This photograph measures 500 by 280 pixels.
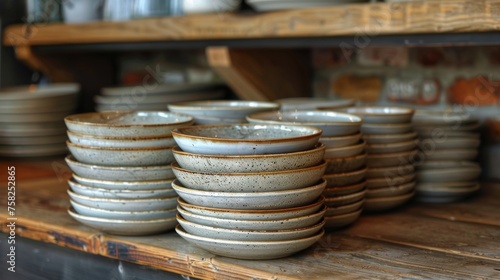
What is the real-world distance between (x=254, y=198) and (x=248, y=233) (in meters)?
0.06

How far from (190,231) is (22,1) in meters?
1.60

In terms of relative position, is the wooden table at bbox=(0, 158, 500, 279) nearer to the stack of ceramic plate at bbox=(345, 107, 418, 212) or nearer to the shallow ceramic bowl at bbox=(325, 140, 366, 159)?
the stack of ceramic plate at bbox=(345, 107, 418, 212)

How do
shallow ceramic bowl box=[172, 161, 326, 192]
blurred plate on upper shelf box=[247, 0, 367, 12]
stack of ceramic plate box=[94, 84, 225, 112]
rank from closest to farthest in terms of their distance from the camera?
shallow ceramic bowl box=[172, 161, 326, 192] → blurred plate on upper shelf box=[247, 0, 367, 12] → stack of ceramic plate box=[94, 84, 225, 112]

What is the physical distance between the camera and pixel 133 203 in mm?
1269

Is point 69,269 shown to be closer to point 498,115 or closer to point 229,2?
point 229,2

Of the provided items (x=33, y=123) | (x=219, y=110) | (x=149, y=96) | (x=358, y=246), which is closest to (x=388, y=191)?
(x=358, y=246)

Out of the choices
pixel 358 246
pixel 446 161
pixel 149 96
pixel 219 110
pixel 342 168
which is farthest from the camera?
pixel 149 96

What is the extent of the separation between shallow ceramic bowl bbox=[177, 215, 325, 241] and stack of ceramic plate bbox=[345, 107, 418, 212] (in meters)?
0.36

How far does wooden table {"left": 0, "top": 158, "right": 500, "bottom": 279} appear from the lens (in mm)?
1105

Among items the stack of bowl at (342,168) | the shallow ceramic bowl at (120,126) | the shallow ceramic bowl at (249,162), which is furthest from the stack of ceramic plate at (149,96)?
the shallow ceramic bowl at (249,162)

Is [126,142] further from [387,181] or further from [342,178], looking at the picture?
[387,181]

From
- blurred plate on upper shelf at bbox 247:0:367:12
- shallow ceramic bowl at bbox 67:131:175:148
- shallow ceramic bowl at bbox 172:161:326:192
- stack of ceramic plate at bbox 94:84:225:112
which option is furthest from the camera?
stack of ceramic plate at bbox 94:84:225:112

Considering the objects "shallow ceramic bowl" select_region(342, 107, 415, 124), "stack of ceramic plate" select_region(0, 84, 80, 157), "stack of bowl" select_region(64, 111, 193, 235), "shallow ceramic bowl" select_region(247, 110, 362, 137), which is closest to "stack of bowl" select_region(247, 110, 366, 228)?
"shallow ceramic bowl" select_region(247, 110, 362, 137)

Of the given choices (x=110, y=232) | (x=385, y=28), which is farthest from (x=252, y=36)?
(x=110, y=232)
